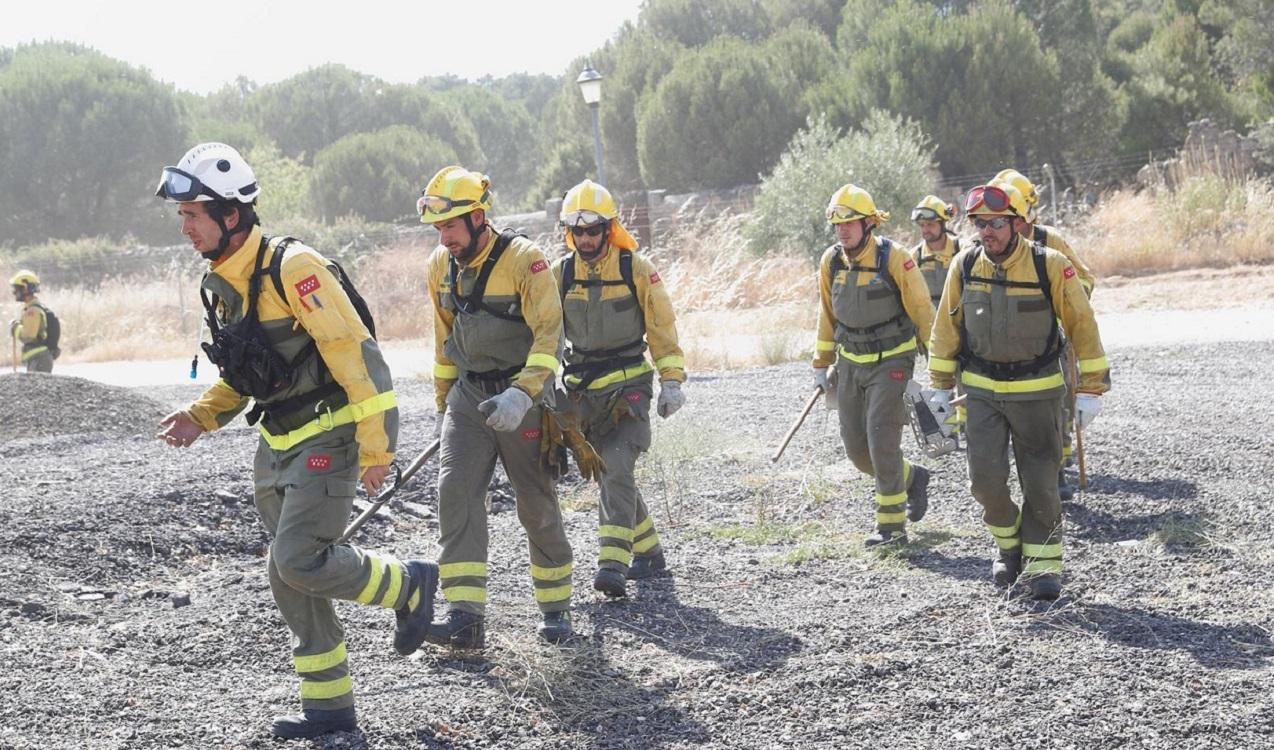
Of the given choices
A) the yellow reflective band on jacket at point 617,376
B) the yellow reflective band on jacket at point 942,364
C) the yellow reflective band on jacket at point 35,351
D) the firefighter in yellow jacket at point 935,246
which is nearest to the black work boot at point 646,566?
the yellow reflective band on jacket at point 617,376

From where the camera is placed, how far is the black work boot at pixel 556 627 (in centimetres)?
574

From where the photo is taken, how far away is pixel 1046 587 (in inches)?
233

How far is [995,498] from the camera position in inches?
243

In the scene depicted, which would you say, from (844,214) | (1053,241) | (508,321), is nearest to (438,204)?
(508,321)

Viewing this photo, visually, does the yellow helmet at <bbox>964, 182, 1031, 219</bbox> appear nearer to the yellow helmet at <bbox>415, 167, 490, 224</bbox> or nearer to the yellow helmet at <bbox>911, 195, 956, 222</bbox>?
the yellow helmet at <bbox>415, 167, 490, 224</bbox>

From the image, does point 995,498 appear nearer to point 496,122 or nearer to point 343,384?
point 343,384

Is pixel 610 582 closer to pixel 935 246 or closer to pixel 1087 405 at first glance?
pixel 1087 405

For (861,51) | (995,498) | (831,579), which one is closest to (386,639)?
(831,579)

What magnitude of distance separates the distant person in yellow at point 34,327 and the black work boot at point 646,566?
10.5m

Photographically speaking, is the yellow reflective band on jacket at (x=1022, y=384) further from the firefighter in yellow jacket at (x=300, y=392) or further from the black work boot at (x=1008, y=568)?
the firefighter in yellow jacket at (x=300, y=392)

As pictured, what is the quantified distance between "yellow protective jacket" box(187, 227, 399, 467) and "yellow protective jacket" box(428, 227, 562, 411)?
0.93m

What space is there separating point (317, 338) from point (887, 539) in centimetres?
394

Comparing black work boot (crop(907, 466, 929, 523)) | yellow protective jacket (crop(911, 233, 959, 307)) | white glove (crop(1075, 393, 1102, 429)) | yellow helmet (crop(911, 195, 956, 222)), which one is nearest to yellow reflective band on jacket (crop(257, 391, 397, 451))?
white glove (crop(1075, 393, 1102, 429))

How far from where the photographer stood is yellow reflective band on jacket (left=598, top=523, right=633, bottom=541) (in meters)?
6.42
